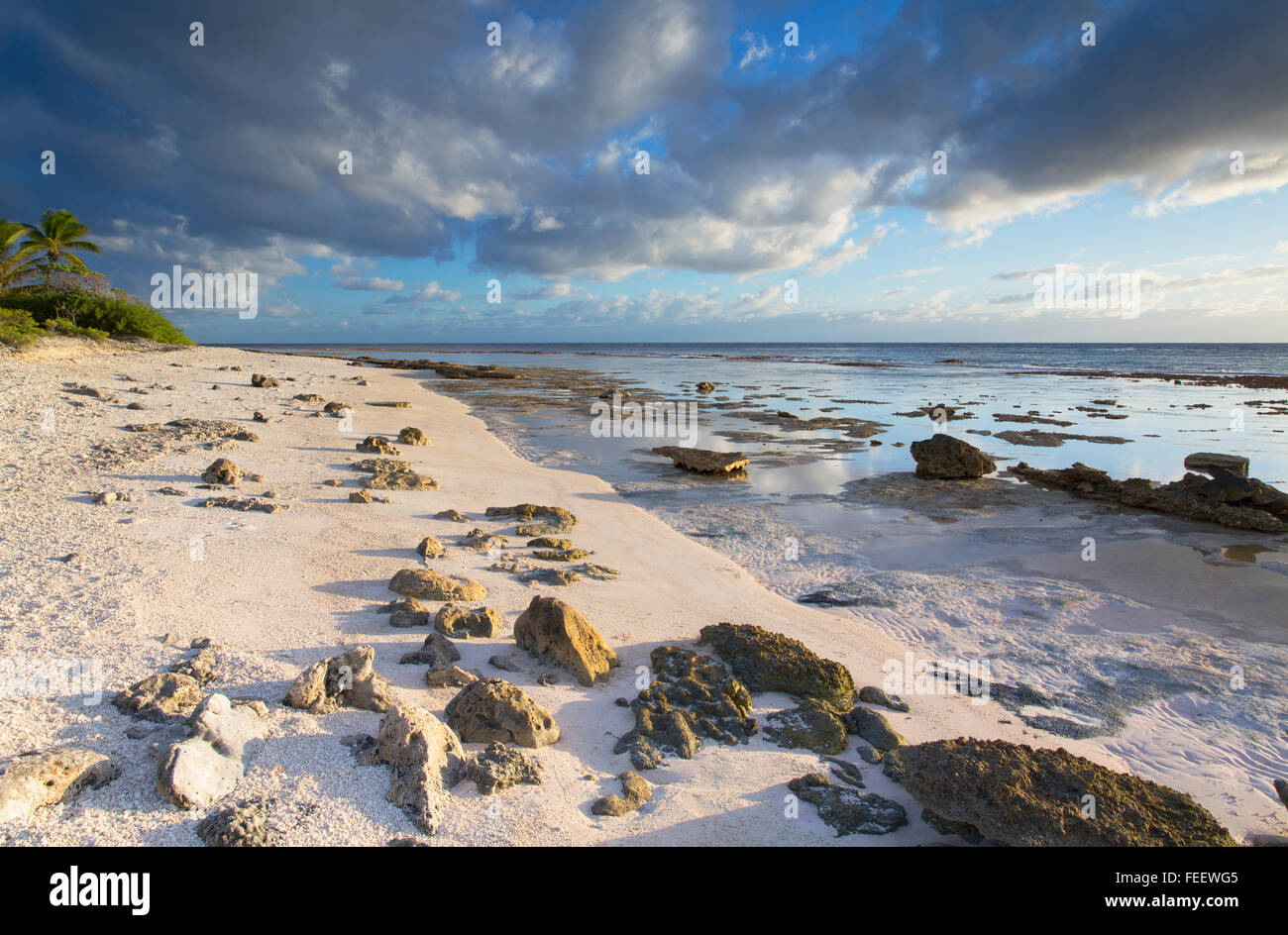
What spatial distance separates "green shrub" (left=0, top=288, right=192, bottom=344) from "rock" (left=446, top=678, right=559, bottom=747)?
28924 millimetres

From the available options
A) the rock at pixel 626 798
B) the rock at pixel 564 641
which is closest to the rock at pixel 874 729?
the rock at pixel 626 798

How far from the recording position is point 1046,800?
3.49 m

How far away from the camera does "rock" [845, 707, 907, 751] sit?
4582 mm

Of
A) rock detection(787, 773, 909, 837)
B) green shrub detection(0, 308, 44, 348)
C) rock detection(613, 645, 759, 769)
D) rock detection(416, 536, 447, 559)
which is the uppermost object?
green shrub detection(0, 308, 44, 348)

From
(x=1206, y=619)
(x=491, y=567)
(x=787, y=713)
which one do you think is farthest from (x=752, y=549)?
(x=1206, y=619)

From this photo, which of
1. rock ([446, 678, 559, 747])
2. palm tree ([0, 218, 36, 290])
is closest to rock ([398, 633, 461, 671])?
rock ([446, 678, 559, 747])

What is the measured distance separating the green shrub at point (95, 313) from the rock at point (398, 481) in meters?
22.0

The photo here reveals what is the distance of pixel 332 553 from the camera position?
23.4ft

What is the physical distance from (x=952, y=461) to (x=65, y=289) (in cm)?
3949

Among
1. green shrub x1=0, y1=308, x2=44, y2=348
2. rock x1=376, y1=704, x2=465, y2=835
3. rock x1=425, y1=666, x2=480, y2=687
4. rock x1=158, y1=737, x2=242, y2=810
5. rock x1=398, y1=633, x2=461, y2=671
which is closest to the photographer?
rock x1=158, y1=737, x2=242, y2=810

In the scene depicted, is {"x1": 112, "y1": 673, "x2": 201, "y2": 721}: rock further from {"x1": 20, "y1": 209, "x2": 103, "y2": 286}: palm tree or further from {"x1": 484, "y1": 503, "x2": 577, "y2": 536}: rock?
{"x1": 20, "y1": 209, "x2": 103, "y2": 286}: palm tree

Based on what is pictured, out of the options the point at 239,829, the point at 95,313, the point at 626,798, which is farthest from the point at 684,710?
the point at 95,313

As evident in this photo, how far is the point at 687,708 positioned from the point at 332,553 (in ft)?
15.6

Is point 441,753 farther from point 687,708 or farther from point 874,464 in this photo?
point 874,464
